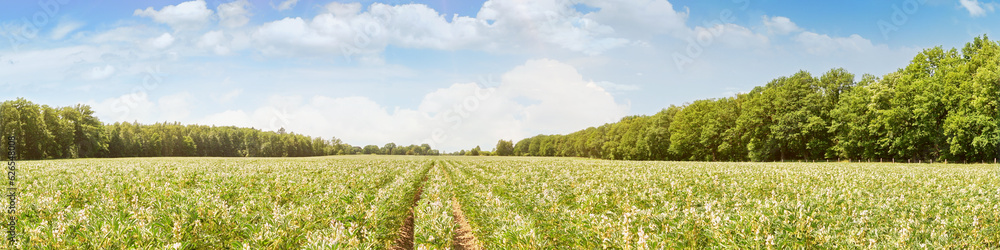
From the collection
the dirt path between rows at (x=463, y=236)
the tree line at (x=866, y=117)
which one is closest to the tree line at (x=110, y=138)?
the dirt path between rows at (x=463, y=236)

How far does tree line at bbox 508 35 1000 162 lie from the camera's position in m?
44.8

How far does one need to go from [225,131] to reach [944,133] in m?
172

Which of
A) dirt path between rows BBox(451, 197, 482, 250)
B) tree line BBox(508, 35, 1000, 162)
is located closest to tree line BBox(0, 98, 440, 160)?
dirt path between rows BBox(451, 197, 482, 250)

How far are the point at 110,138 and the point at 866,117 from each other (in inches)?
5561

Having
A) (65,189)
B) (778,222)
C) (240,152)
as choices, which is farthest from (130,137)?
(778,222)

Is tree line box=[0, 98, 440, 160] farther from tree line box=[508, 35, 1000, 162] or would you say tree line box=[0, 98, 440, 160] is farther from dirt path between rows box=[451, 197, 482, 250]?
tree line box=[508, 35, 1000, 162]

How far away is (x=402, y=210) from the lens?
14617mm

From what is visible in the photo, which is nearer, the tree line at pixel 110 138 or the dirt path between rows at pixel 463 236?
the dirt path between rows at pixel 463 236

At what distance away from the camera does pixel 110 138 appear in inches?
3939

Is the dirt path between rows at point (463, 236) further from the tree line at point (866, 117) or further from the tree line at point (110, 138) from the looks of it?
the tree line at point (110, 138)

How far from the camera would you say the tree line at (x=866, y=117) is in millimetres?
44750

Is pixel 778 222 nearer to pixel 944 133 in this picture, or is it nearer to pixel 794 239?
pixel 794 239

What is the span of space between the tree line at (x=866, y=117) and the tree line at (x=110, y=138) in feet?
362

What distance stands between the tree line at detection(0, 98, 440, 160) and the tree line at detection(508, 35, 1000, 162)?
110 m
